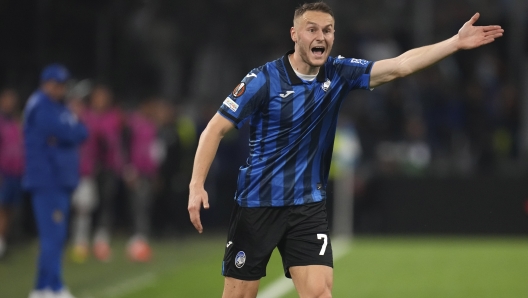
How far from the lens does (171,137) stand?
17.5m

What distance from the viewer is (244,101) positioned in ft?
21.2

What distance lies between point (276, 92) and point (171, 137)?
36.1ft

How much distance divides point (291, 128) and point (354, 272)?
6.99m

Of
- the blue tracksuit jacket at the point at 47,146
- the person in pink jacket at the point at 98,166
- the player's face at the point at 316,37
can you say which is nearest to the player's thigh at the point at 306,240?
the player's face at the point at 316,37

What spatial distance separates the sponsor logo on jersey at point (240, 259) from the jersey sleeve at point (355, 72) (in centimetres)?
135

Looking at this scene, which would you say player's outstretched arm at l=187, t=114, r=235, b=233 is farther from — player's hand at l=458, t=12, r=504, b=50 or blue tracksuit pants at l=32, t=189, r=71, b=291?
blue tracksuit pants at l=32, t=189, r=71, b=291

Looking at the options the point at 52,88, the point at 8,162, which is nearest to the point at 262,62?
the point at 8,162

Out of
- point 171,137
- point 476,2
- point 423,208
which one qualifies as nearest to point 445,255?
point 423,208

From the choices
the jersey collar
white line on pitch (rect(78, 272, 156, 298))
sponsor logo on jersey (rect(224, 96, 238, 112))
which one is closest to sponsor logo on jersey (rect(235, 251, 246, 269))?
sponsor logo on jersey (rect(224, 96, 238, 112))

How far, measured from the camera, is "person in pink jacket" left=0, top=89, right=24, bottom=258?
567 inches

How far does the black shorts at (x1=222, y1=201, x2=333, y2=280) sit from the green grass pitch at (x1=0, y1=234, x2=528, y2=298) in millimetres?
4165

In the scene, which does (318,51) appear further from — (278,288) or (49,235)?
(278,288)

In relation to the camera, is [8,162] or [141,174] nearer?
[8,162]

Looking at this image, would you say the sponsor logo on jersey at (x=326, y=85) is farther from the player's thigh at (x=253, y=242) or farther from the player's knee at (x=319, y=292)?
the player's knee at (x=319, y=292)
